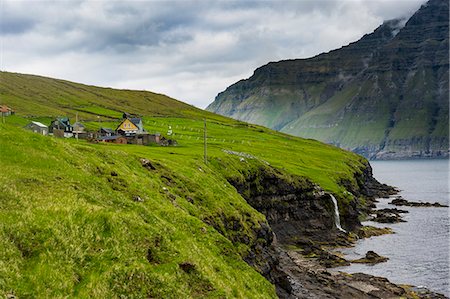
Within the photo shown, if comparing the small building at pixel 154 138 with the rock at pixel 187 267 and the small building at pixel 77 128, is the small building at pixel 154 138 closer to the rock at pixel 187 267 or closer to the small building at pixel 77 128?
the small building at pixel 77 128

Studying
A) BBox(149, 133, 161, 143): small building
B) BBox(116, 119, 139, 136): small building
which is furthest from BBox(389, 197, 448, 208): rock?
BBox(116, 119, 139, 136): small building

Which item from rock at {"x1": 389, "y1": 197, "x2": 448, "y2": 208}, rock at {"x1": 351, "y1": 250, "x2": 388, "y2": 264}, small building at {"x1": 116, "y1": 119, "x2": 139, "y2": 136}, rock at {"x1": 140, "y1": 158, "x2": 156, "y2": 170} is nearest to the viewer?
rock at {"x1": 140, "y1": 158, "x2": 156, "y2": 170}

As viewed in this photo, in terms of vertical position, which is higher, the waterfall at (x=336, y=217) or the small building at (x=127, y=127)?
the small building at (x=127, y=127)

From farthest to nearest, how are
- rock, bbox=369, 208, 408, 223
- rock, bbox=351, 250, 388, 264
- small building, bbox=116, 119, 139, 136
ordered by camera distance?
small building, bbox=116, 119, 139, 136
rock, bbox=369, 208, 408, 223
rock, bbox=351, 250, 388, 264

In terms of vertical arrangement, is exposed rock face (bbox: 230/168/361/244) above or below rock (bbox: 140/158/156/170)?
below

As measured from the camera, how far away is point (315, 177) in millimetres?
113125

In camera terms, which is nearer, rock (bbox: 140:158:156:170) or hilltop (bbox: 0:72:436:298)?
hilltop (bbox: 0:72:436:298)

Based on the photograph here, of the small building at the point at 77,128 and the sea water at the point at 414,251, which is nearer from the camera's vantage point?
the sea water at the point at 414,251

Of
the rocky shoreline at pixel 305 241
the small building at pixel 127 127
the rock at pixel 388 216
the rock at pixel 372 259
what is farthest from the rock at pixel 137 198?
the small building at pixel 127 127

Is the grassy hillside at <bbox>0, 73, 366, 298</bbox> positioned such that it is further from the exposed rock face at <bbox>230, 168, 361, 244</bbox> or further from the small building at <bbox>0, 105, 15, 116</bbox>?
the small building at <bbox>0, 105, 15, 116</bbox>

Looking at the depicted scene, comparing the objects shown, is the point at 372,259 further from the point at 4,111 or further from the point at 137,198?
the point at 4,111

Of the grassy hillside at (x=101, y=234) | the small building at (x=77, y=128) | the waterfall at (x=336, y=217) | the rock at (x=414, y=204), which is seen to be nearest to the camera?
the grassy hillside at (x=101, y=234)

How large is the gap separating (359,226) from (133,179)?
250 feet

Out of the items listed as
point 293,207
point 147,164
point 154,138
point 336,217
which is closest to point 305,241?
point 293,207
